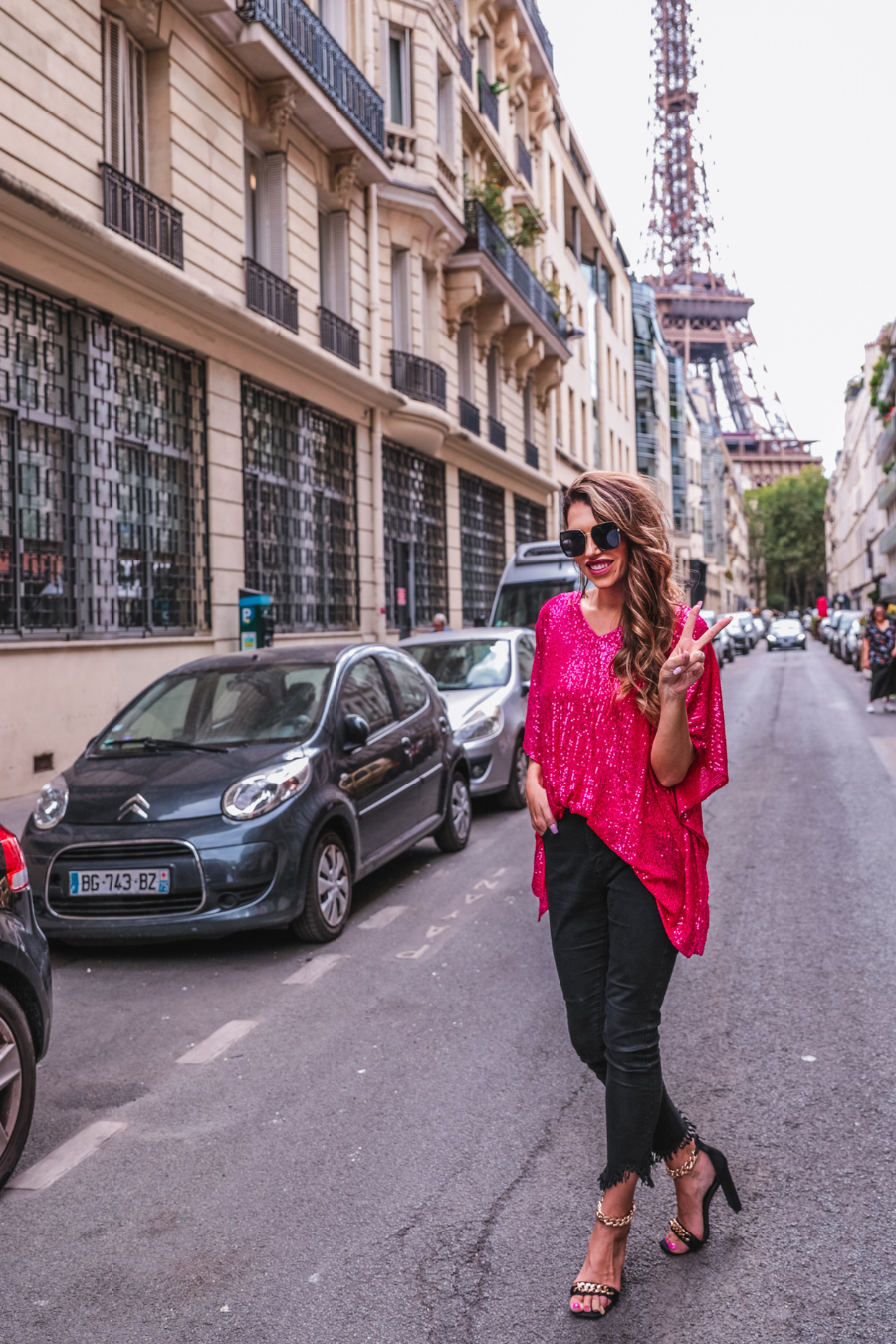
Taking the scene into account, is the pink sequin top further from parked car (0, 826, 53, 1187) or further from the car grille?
the car grille

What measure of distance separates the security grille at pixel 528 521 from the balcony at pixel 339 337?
38.6ft

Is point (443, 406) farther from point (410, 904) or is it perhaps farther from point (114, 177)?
point (410, 904)

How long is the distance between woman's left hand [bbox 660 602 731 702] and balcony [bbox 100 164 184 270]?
12.0 m

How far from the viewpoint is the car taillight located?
11.9 feet

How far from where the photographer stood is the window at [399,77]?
2220cm

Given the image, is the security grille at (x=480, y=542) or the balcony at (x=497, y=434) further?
the balcony at (x=497, y=434)

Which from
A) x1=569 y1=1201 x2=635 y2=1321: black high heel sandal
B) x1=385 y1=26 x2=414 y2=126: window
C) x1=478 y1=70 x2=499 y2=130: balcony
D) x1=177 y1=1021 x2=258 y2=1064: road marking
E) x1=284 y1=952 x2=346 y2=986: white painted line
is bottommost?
x1=284 y1=952 x2=346 y2=986: white painted line

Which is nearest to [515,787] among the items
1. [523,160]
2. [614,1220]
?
[614,1220]

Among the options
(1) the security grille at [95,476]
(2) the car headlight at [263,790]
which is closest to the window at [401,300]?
(1) the security grille at [95,476]

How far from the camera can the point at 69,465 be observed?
1252 cm

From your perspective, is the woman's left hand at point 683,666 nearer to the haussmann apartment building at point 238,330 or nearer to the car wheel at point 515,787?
the car wheel at point 515,787

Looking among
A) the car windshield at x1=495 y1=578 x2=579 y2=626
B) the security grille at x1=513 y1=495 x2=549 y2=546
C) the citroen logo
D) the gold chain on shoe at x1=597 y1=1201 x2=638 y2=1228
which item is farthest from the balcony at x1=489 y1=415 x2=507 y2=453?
the gold chain on shoe at x1=597 y1=1201 x2=638 y2=1228

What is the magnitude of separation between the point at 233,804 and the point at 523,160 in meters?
29.9

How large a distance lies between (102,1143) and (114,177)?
11.7 meters
